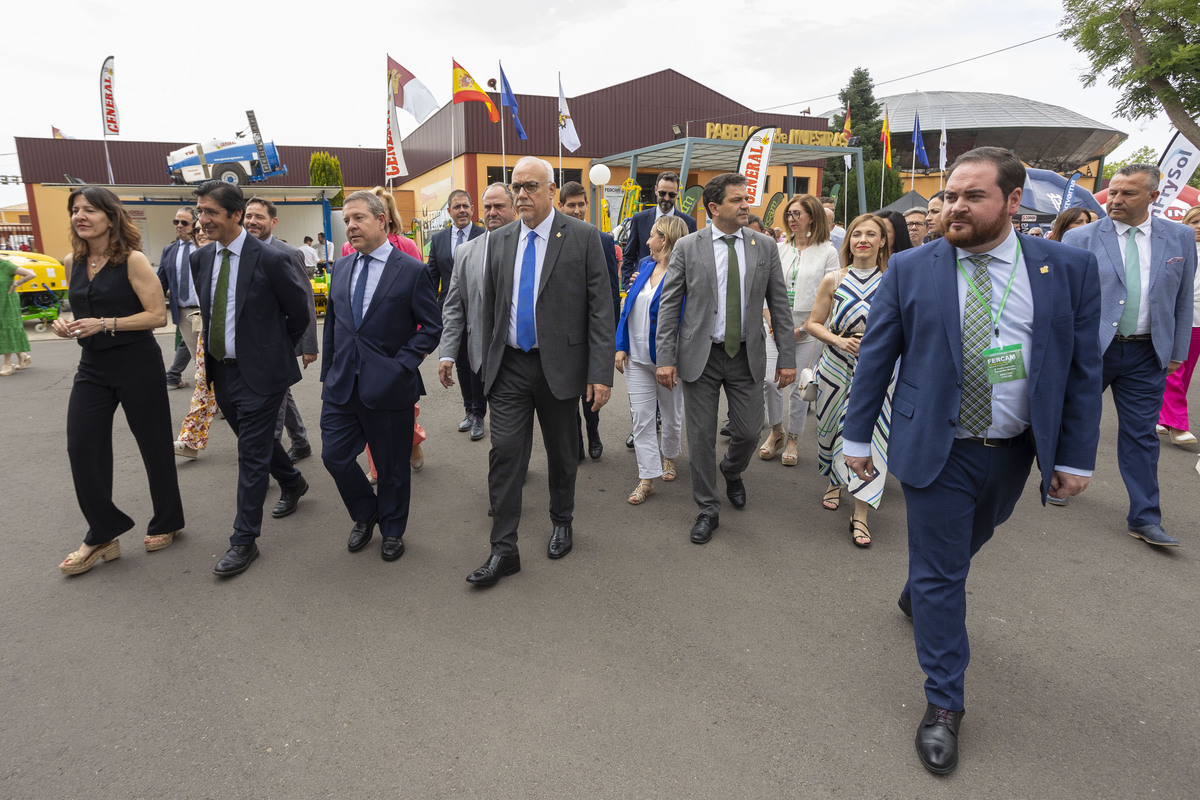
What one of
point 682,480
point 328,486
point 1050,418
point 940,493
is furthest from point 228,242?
point 1050,418

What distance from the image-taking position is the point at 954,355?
227 centimetres

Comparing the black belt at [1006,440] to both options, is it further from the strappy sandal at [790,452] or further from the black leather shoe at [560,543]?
the strappy sandal at [790,452]

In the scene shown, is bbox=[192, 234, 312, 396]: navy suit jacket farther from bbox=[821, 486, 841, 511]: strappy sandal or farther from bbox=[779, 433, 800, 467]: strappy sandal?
bbox=[779, 433, 800, 467]: strappy sandal

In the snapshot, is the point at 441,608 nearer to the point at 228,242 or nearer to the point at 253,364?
the point at 253,364

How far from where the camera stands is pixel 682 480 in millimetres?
5273

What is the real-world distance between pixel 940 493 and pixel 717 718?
1163mm

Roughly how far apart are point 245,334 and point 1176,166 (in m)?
8.75

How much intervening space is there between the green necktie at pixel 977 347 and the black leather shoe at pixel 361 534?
3.26 metres

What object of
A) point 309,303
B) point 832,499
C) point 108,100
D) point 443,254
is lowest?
point 832,499

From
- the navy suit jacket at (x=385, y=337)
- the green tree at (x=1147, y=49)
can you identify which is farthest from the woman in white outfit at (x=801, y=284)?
the green tree at (x=1147, y=49)

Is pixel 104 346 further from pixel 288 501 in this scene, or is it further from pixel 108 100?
pixel 108 100

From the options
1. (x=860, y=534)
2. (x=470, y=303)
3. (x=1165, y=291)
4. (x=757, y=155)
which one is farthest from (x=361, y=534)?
(x=757, y=155)

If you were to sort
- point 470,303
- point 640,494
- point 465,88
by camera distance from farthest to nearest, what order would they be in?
point 465,88, point 640,494, point 470,303

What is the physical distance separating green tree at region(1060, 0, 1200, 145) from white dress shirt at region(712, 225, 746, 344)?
16.0 meters
